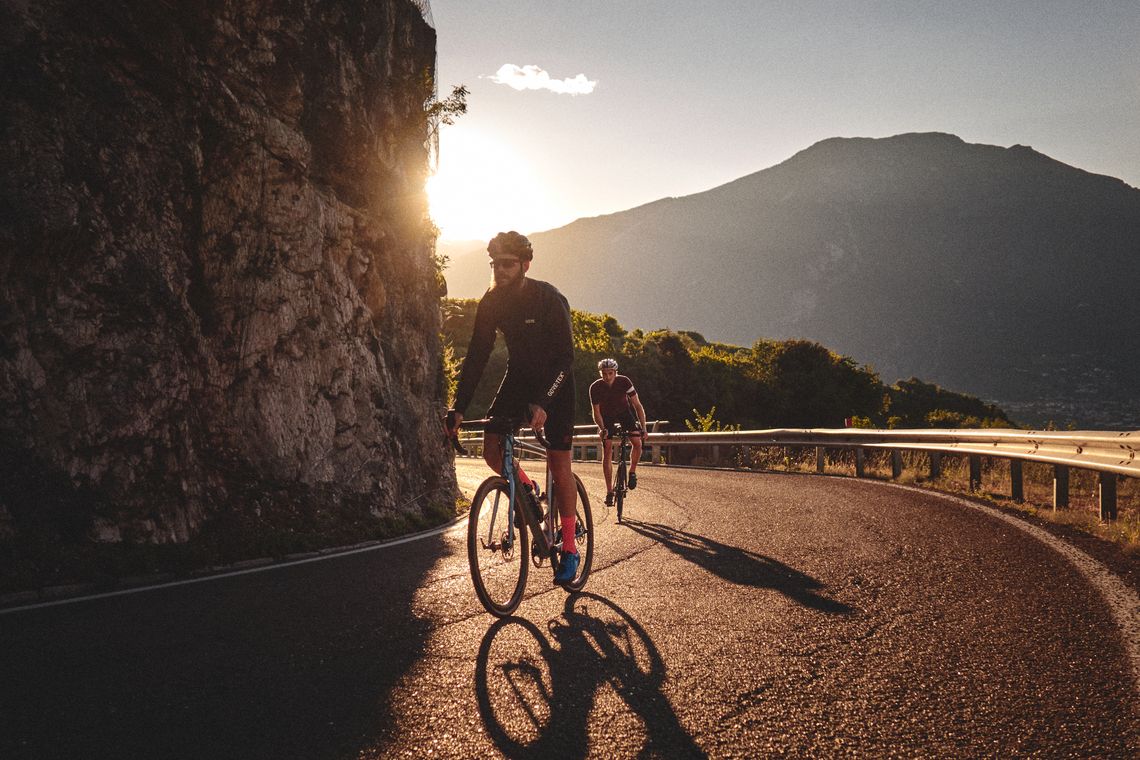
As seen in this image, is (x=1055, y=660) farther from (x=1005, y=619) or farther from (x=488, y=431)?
(x=488, y=431)

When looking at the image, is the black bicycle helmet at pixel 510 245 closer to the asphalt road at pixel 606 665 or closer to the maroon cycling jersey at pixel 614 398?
the asphalt road at pixel 606 665

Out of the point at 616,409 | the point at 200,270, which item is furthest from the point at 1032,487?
the point at 200,270

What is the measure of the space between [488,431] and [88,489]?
3.67 meters

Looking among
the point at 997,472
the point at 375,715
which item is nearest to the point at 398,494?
the point at 375,715

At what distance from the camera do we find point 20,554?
5289 millimetres

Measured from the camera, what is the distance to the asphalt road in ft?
8.64

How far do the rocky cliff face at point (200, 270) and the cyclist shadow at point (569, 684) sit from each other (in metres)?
4.11

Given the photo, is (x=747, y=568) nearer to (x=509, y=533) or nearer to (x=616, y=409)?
(x=509, y=533)

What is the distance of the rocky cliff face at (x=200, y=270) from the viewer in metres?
5.89

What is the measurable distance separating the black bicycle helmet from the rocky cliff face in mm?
3955

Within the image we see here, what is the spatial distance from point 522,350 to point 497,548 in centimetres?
131

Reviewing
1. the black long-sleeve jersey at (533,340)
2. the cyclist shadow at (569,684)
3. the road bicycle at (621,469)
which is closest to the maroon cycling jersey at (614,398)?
the road bicycle at (621,469)

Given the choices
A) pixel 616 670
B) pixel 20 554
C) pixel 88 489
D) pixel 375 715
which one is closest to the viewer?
pixel 375 715

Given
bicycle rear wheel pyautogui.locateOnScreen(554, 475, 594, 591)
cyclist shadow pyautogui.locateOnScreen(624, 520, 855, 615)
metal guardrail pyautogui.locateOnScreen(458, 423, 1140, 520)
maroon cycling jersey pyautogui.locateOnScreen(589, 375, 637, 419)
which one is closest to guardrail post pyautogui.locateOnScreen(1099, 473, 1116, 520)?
metal guardrail pyautogui.locateOnScreen(458, 423, 1140, 520)
